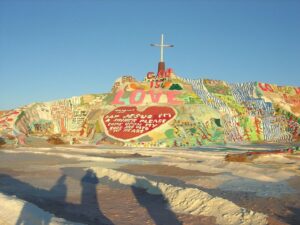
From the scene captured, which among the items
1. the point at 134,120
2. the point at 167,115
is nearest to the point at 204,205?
the point at 167,115

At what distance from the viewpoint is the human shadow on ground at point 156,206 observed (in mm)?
9273

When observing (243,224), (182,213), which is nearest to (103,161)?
(182,213)

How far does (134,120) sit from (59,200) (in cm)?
2621

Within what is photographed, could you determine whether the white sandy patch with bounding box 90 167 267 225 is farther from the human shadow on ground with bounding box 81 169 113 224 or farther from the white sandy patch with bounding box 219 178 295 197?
the white sandy patch with bounding box 219 178 295 197

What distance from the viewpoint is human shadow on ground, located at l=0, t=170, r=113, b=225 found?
919 cm

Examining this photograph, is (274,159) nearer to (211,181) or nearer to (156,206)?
(211,181)

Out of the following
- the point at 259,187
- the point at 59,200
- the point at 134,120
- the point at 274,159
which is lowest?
the point at 59,200

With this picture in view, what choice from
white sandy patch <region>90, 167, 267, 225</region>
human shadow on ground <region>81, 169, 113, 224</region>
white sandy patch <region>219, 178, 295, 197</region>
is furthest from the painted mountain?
white sandy patch <region>90, 167, 267, 225</region>

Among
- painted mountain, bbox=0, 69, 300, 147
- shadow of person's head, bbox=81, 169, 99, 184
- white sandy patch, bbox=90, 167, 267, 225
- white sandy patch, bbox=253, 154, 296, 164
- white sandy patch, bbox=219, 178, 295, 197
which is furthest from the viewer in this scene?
painted mountain, bbox=0, 69, 300, 147

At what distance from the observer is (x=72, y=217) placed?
31.1 feet

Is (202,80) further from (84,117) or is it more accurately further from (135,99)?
(84,117)

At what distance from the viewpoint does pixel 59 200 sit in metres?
11.4

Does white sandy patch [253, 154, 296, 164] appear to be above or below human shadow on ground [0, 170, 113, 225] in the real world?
above

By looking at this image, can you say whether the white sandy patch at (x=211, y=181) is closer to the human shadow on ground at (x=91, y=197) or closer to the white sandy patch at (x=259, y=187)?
the white sandy patch at (x=259, y=187)
